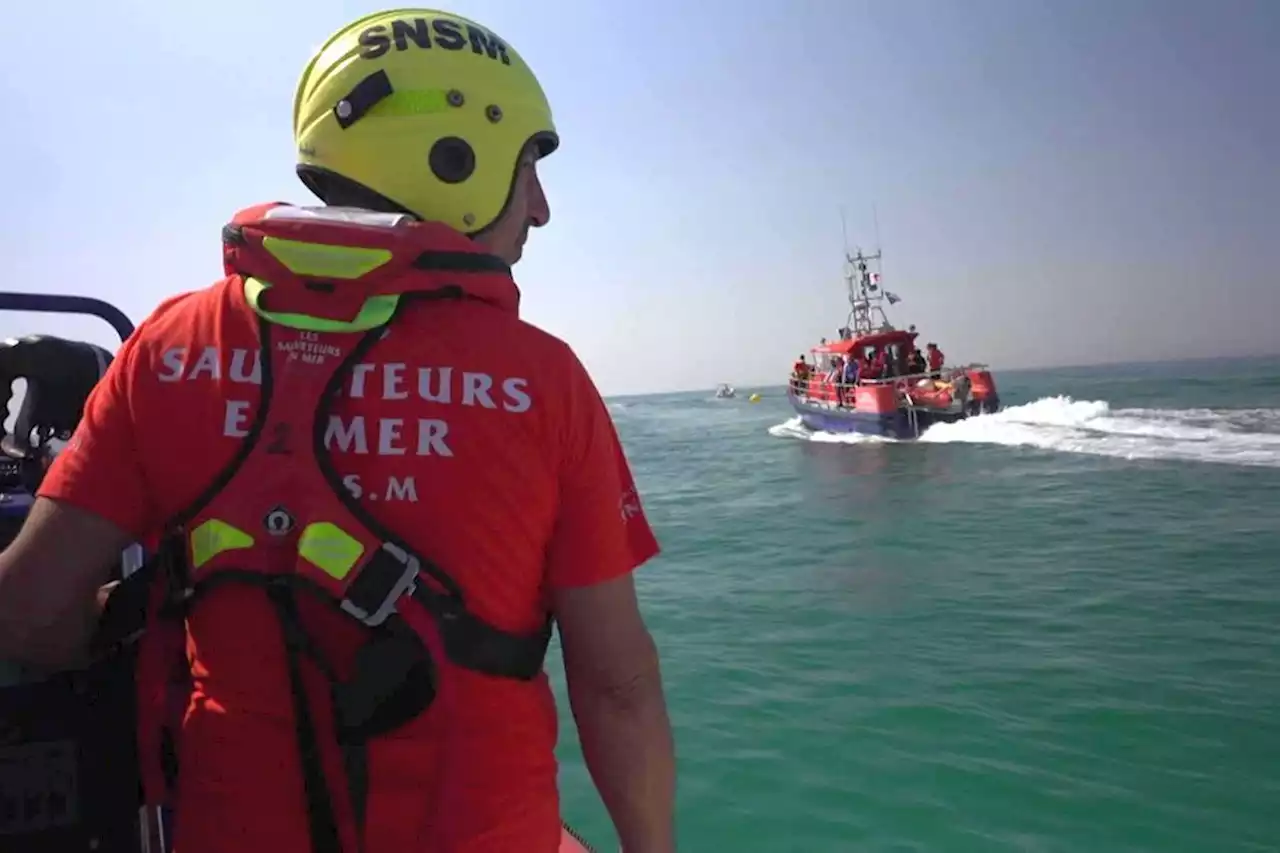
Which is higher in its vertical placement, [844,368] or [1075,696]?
[844,368]

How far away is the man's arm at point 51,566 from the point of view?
107 cm

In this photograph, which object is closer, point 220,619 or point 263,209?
point 220,619

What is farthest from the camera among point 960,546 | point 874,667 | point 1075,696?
point 960,546

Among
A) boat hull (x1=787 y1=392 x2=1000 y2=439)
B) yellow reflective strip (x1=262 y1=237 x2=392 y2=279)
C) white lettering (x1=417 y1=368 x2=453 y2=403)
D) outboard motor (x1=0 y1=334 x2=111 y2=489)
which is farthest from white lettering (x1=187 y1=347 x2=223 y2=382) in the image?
boat hull (x1=787 y1=392 x2=1000 y2=439)

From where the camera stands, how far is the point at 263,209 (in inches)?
45.5

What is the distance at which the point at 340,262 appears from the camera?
106 centimetres

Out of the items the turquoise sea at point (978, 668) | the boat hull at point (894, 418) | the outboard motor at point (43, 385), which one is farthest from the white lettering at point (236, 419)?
the boat hull at point (894, 418)

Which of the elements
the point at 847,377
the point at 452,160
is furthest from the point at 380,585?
the point at 847,377

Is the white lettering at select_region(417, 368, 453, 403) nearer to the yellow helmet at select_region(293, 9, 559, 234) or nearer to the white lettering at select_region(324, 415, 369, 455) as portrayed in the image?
the white lettering at select_region(324, 415, 369, 455)

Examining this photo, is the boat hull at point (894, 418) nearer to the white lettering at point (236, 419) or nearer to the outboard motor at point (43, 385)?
the outboard motor at point (43, 385)

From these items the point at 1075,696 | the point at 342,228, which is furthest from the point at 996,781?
the point at 342,228

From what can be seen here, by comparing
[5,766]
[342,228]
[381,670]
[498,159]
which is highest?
[498,159]

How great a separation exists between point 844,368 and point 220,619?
26147 mm

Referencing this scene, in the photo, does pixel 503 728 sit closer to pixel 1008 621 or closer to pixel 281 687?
pixel 281 687
